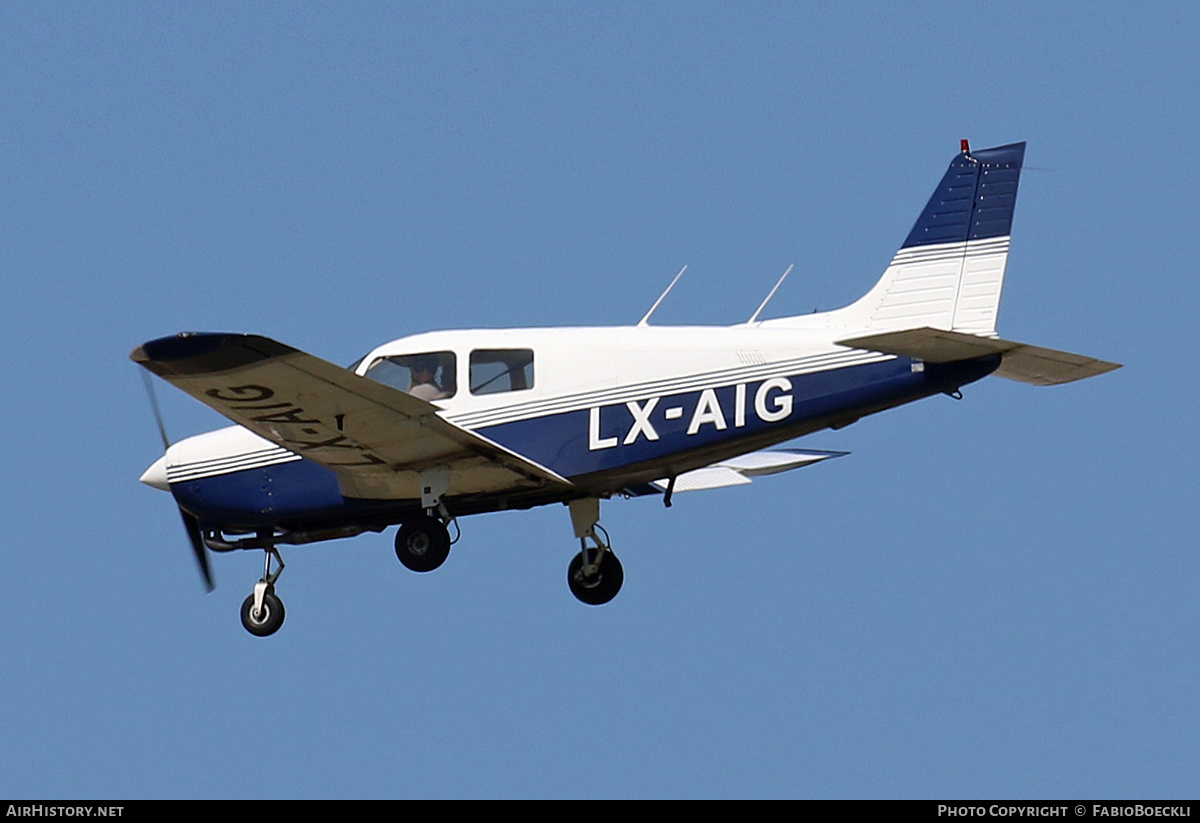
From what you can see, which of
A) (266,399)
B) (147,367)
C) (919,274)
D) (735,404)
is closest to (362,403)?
(266,399)

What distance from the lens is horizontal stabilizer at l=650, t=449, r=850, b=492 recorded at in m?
19.8

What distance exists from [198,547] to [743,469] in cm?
537

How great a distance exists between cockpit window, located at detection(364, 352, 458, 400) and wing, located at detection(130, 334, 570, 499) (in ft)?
2.11

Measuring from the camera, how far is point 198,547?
18469 millimetres

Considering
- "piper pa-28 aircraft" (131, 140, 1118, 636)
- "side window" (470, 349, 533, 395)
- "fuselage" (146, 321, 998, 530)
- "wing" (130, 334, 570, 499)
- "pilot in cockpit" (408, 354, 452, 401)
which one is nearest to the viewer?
"wing" (130, 334, 570, 499)

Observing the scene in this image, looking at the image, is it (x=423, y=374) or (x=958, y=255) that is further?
(x=423, y=374)

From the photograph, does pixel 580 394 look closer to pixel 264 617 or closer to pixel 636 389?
pixel 636 389

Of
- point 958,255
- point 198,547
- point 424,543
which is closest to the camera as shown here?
point 958,255

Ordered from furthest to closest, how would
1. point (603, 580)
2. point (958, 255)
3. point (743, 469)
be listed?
1. point (743, 469)
2. point (603, 580)
3. point (958, 255)

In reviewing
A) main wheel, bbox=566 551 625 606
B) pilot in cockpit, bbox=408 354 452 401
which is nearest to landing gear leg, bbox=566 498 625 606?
main wheel, bbox=566 551 625 606

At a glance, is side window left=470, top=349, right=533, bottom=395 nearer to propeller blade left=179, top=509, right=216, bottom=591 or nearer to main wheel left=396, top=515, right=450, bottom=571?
main wheel left=396, top=515, right=450, bottom=571

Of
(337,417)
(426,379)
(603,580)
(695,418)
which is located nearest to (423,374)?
(426,379)

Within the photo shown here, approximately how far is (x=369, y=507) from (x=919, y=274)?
5135 mm

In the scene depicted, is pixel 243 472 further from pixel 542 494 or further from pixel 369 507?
pixel 542 494
